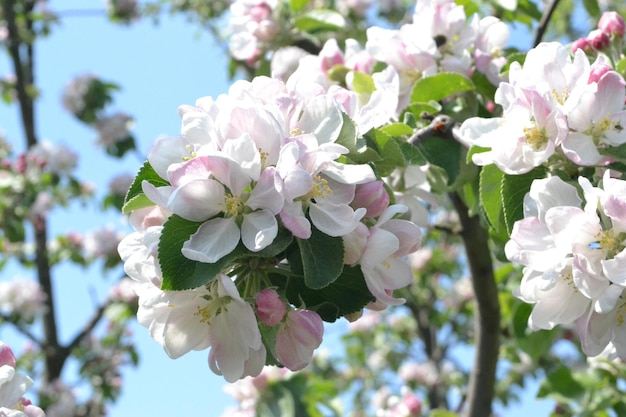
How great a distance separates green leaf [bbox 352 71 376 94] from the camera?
156 centimetres

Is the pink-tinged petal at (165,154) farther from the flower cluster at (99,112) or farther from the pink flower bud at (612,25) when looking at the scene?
the flower cluster at (99,112)

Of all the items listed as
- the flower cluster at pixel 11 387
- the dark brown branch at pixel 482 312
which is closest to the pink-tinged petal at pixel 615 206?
the flower cluster at pixel 11 387

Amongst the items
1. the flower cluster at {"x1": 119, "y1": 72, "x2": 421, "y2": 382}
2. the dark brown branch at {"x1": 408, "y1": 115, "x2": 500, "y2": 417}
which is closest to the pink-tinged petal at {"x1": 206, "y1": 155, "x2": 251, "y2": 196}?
the flower cluster at {"x1": 119, "y1": 72, "x2": 421, "y2": 382}

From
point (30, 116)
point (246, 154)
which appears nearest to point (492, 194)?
point (246, 154)

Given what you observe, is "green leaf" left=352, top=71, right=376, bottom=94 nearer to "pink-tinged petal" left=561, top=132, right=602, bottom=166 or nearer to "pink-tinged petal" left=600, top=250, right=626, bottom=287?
"pink-tinged petal" left=561, top=132, right=602, bottom=166

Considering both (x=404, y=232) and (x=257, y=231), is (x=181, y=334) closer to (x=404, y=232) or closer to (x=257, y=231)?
(x=257, y=231)

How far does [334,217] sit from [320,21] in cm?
136

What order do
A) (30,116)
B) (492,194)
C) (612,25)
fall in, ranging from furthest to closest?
(30,116)
(612,25)
(492,194)

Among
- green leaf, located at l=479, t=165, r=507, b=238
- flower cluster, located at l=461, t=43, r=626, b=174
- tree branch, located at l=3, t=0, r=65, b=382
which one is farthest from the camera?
tree branch, located at l=3, t=0, r=65, b=382

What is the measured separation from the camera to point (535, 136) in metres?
1.18

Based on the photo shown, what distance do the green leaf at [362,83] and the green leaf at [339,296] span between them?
0.57 meters

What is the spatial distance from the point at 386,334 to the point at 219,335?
5.53 metres

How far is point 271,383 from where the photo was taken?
2992 millimetres

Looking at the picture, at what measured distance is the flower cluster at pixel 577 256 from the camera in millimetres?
1006
